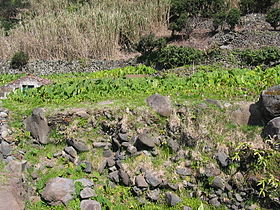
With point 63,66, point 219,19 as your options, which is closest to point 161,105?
point 219,19

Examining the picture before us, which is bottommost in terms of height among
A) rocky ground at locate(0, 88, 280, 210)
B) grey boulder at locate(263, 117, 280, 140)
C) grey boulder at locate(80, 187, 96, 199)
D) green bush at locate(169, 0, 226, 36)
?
grey boulder at locate(80, 187, 96, 199)

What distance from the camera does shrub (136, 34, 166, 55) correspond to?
1433cm

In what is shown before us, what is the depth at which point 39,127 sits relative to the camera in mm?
6516

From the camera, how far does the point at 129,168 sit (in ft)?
18.9

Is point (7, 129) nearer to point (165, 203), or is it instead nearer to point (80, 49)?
point (165, 203)

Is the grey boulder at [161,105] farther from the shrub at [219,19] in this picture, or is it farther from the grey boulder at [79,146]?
the shrub at [219,19]

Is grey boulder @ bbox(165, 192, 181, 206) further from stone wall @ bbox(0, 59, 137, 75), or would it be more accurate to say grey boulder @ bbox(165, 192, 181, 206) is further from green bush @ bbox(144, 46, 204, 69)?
stone wall @ bbox(0, 59, 137, 75)

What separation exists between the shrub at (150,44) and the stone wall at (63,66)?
767 millimetres

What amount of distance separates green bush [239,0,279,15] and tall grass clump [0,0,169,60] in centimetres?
446

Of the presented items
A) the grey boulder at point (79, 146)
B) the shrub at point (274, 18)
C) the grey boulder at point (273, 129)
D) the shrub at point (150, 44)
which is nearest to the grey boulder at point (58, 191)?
the grey boulder at point (79, 146)

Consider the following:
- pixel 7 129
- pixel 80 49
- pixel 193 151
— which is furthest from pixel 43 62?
pixel 193 151

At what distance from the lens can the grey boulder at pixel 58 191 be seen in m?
5.20

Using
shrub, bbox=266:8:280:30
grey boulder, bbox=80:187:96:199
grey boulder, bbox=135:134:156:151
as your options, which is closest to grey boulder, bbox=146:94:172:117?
grey boulder, bbox=135:134:156:151

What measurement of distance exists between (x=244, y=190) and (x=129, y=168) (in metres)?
2.08
